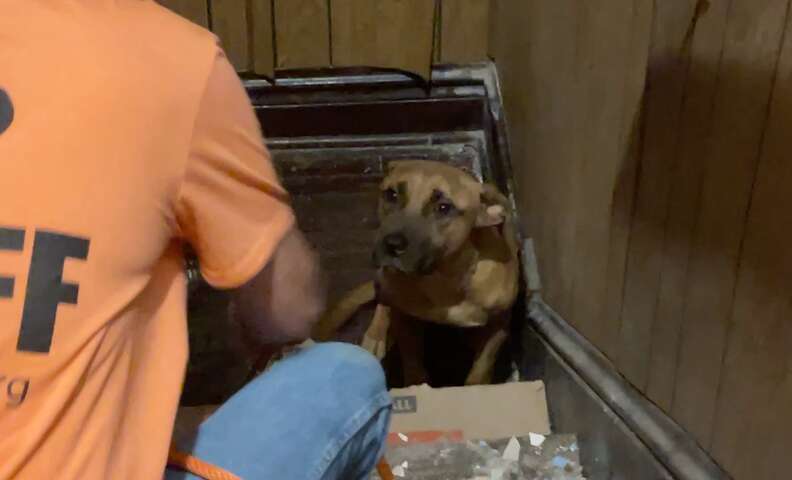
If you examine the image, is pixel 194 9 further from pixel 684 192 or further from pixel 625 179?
pixel 684 192

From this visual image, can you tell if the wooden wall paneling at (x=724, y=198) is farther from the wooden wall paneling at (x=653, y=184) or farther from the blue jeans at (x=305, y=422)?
the blue jeans at (x=305, y=422)

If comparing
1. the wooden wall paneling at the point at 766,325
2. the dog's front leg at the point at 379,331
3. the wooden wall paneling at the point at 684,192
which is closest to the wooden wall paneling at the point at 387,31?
the dog's front leg at the point at 379,331

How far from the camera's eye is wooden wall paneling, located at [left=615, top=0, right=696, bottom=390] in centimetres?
133

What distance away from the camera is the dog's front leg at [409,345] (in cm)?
210

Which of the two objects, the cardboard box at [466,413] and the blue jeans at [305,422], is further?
the cardboard box at [466,413]

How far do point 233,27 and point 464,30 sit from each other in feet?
1.95

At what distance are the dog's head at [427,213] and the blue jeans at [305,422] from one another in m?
0.75

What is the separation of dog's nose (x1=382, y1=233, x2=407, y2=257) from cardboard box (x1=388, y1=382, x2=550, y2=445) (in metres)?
0.26

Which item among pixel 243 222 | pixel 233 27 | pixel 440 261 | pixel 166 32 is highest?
pixel 166 32

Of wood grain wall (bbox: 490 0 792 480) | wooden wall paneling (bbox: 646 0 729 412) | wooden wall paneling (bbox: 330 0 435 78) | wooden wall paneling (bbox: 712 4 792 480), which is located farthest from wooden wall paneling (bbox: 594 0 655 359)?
wooden wall paneling (bbox: 330 0 435 78)

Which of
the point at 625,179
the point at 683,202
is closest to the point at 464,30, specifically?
the point at 625,179

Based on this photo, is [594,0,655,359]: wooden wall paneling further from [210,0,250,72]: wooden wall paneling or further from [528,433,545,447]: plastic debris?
[210,0,250,72]: wooden wall paneling

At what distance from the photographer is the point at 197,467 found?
3.00 ft

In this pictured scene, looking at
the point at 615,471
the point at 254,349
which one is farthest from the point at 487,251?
the point at 254,349
